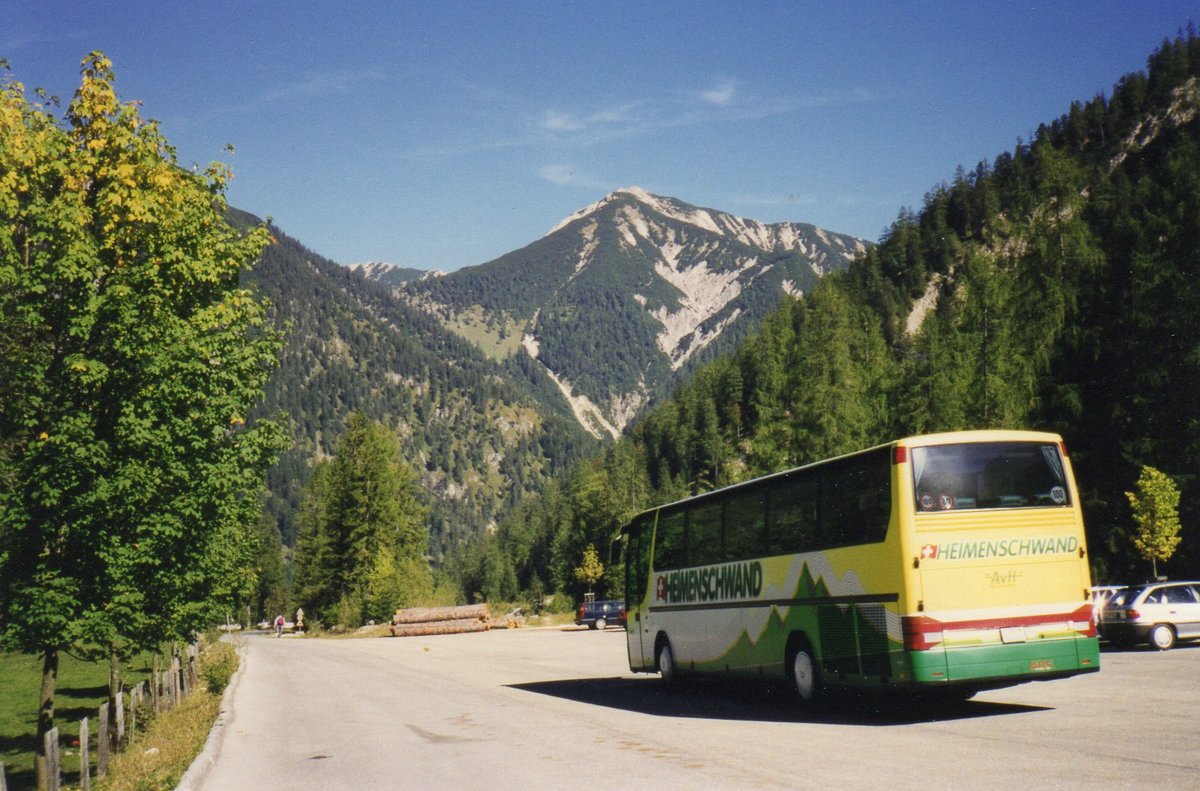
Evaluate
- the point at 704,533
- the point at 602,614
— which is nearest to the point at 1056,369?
the point at 602,614

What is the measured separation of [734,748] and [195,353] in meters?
9.88

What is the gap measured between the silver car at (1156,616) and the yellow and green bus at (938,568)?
1489 cm

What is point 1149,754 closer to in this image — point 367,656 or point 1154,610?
point 1154,610

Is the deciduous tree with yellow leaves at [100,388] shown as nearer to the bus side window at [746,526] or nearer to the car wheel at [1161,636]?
the bus side window at [746,526]

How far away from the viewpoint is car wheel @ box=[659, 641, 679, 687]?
2058cm

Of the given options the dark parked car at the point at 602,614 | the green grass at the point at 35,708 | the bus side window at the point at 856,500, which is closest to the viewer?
the bus side window at the point at 856,500

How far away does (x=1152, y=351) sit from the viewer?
167ft

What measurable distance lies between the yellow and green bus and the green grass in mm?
11239

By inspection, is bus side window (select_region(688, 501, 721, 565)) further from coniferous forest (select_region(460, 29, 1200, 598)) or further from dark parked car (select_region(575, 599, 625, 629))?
dark parked car (select_region(575, 599, 625, 629))

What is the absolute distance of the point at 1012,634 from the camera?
43.3 feet

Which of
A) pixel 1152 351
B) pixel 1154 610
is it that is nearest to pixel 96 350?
pixel 1154 610

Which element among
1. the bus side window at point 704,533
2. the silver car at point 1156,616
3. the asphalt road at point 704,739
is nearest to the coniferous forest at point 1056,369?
the bus side window at point 704,533

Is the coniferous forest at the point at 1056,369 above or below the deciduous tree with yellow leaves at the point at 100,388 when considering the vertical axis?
above

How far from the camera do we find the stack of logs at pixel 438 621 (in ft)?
220
